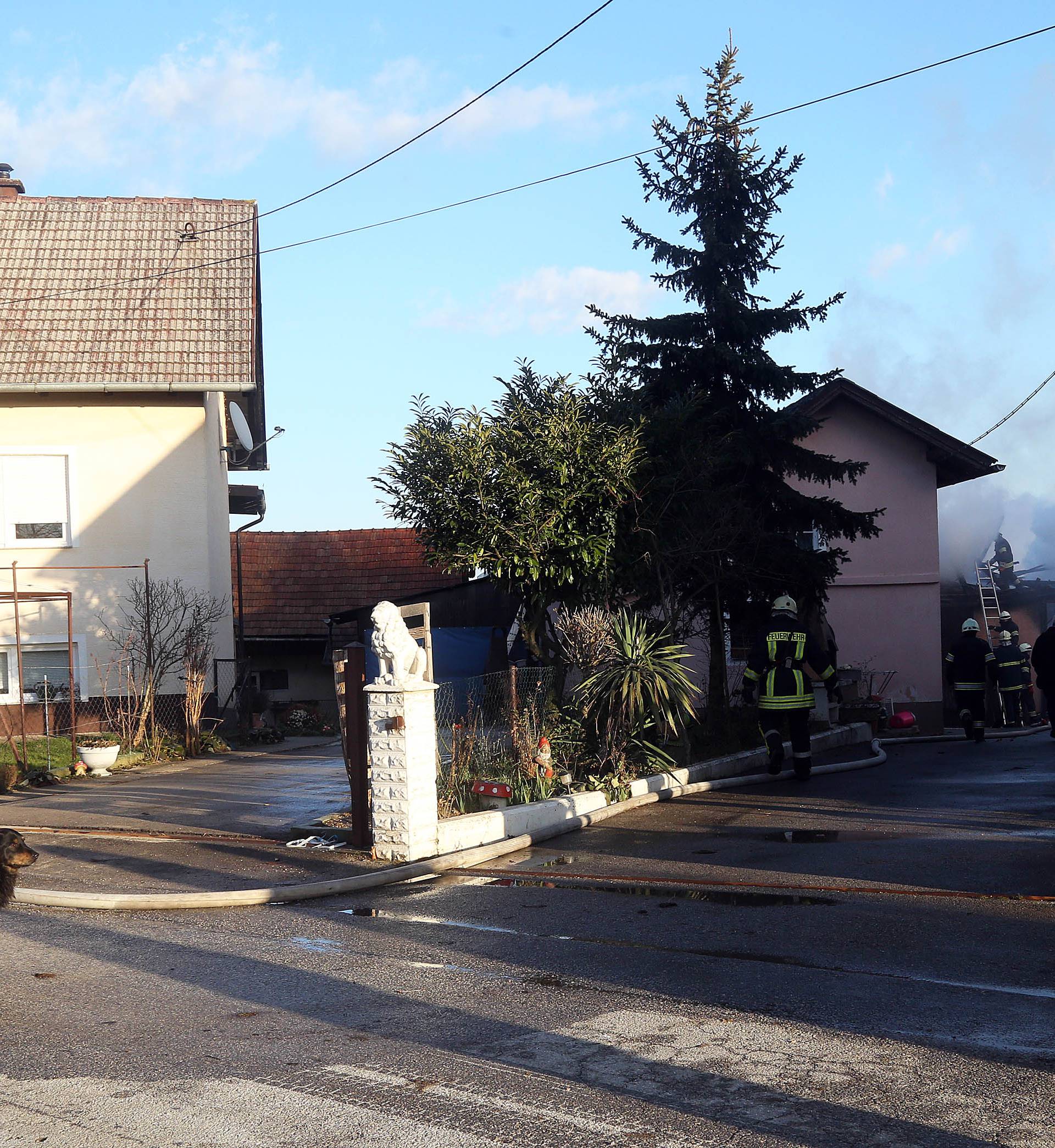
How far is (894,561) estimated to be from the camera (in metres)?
26.2

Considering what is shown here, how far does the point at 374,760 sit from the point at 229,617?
14622mm

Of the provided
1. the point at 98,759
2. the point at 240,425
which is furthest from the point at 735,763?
the point at 240,425

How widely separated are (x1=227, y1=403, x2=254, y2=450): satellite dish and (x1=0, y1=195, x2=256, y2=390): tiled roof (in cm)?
285

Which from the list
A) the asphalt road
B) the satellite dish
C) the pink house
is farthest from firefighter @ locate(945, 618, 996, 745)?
the satellite dish

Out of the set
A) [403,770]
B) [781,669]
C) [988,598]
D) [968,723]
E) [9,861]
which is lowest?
[968,723]

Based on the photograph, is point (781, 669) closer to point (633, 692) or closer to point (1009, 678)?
point (633, 692)

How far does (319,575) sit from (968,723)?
17.5 meters

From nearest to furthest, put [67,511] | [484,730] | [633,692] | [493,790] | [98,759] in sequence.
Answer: [493,790] < [484,730] < [633,692] < [98,759] < [67,511]

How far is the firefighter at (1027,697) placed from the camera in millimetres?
21297

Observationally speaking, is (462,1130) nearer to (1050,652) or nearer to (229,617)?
(1050,652)

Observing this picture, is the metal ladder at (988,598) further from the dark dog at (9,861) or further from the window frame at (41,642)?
the dark dog at (9,861)

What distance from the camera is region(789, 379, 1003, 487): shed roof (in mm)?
25344

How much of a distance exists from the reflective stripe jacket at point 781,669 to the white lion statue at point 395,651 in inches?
204

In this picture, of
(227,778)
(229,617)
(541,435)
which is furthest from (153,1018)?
(229,617)
